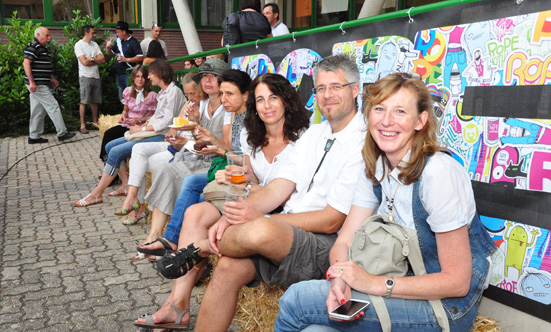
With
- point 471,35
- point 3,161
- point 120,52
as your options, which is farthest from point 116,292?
point 120,52

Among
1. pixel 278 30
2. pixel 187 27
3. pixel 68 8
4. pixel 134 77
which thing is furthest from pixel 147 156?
pixel 68 8

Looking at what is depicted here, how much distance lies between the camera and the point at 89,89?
11.9 metres

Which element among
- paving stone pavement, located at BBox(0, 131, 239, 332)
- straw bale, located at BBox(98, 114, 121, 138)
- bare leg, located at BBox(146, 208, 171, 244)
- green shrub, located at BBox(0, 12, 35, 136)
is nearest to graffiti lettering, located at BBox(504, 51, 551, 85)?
paving stone pavement, located at BBox(0, 131, 239, 332)

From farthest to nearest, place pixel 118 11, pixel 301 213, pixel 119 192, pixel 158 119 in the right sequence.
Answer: pixel 118 11 → pixel 119 192 → pixel 158 119 → pixel 301 213

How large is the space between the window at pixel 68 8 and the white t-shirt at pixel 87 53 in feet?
10.2

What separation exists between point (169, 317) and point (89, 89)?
32.4 feet

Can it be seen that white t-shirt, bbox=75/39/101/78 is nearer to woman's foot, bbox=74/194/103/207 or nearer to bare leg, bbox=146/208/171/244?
woman's foot, bbox=74/194/103/207

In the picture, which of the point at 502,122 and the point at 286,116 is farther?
the point at 286,116

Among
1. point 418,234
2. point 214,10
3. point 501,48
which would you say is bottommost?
point 418,234

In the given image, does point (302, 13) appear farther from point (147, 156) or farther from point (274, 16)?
point (147, 156)

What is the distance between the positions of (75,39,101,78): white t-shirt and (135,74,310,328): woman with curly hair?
9.37 metres

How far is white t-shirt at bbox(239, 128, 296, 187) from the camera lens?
3.54 meters

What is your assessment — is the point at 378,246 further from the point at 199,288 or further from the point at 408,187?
the point at 199,288

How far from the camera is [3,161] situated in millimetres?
9109
